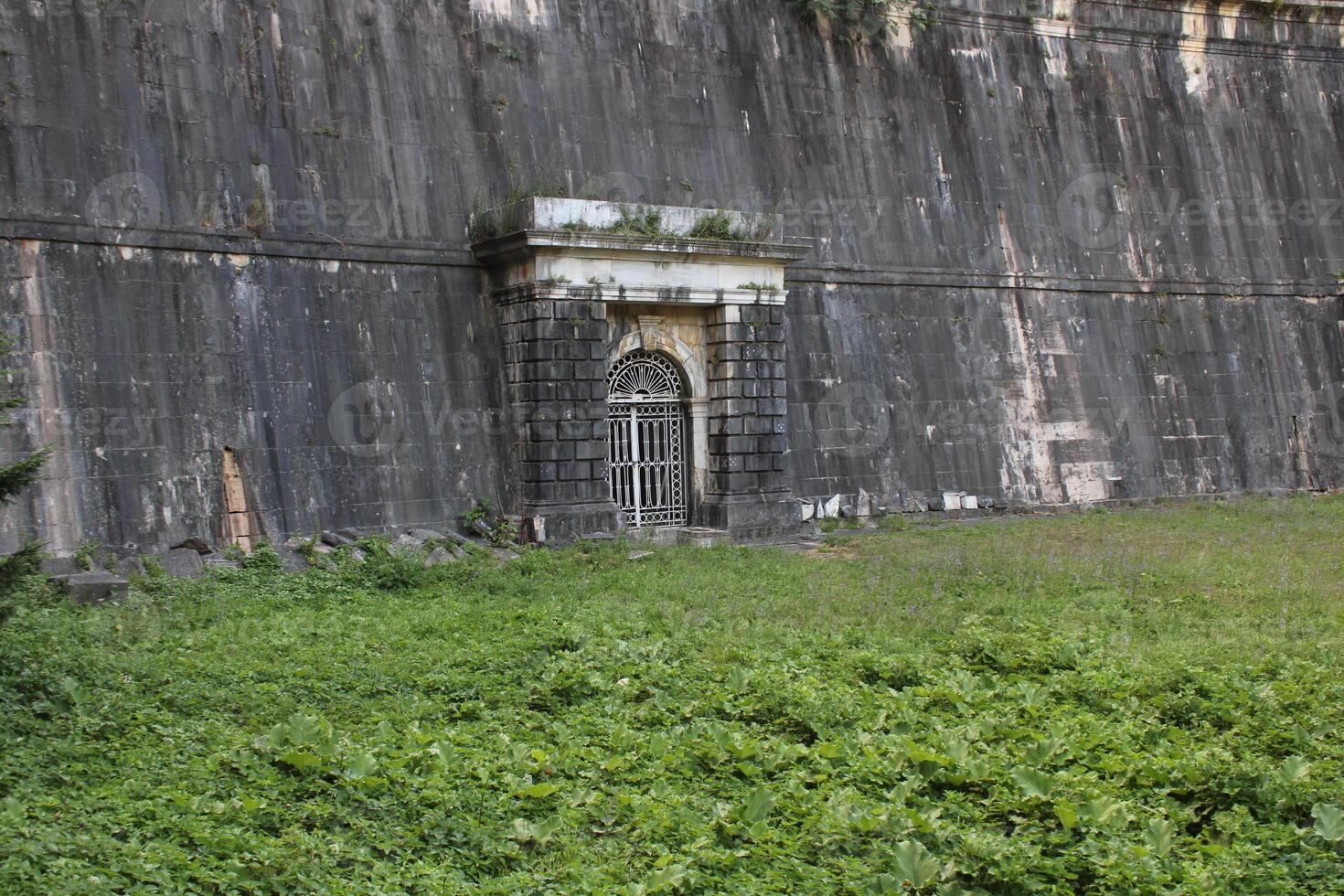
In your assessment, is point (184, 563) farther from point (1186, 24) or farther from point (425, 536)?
point (1186, 24)

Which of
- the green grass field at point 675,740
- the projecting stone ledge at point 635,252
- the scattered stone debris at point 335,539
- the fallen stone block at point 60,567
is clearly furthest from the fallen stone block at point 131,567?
the projecting stone ledge at point 635,252

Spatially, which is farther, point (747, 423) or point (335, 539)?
point (747, 423)

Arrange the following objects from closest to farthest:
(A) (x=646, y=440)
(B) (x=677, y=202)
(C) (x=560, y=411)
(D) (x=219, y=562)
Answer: (D) (x=219, y=562), (C) (x=560, y=411), (A) (x=646, y=440), (B) (x=677, y=202)

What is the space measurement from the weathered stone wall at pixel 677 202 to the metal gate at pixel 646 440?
1.47 m

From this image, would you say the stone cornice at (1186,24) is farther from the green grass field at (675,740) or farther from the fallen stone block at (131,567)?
the fallen stone block at (131,567)

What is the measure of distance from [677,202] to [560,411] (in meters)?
3.62

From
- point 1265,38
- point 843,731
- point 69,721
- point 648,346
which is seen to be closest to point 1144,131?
point 1265,38

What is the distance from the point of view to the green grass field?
5.18 meters

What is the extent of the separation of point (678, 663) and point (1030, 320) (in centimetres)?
1208

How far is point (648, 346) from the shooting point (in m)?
14.7

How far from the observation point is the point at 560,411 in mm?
13641

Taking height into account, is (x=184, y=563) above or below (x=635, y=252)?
below

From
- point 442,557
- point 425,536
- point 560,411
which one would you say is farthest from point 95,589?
point 560,411

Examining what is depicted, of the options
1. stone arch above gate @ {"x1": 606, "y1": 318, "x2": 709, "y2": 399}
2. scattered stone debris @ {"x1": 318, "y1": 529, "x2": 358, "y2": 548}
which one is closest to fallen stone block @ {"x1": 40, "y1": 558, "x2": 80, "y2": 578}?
scattered stone debris @ {"x1": 318, "y1": 529, "x2": 358, "y2": 548}
